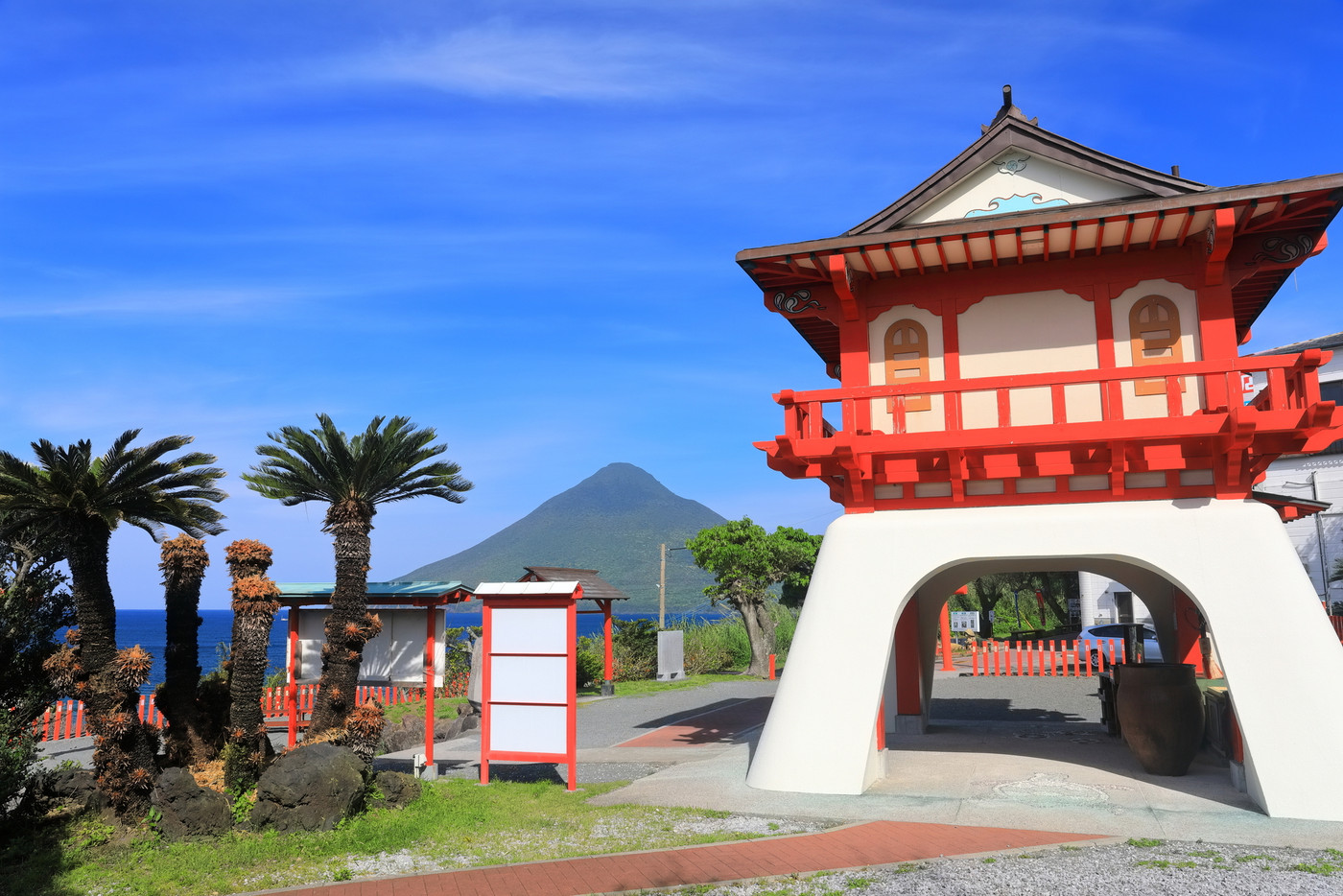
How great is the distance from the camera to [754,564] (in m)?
30.2

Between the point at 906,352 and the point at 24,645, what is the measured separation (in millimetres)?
Result: 12533

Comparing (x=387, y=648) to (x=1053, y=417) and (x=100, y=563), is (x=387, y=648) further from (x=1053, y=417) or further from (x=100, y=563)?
(x=1053, y=417)

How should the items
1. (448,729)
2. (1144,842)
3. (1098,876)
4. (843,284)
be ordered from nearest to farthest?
(1098,876) → (1144,842) → (843,284) → (448,729)

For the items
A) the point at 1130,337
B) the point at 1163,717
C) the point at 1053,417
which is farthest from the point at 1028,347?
the point at 1163,717

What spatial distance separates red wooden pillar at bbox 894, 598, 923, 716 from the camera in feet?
50.1

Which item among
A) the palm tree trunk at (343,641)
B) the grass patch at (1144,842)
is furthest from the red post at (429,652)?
the grass patch at (1144,842)

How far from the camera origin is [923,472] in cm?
1133

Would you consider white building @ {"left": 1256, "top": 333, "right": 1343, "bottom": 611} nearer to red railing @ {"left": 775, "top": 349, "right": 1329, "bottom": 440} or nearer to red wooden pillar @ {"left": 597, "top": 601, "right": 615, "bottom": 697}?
red wooden pillar @ {"left": 597, "top": 601, "right": 615, "bottom": 697}

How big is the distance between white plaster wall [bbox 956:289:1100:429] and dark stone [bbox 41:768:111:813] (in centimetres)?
1070

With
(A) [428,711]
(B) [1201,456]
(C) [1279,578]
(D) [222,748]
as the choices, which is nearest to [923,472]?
(B) [1201,456]

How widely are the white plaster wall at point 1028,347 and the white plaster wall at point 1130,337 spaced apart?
30cm

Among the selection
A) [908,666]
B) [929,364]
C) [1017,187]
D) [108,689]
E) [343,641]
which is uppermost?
[1017,187]

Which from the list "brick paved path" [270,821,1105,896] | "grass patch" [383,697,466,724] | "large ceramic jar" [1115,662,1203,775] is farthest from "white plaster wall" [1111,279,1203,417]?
"grass patch" [383,697,466,724]

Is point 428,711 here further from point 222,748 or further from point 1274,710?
point 1274,710
